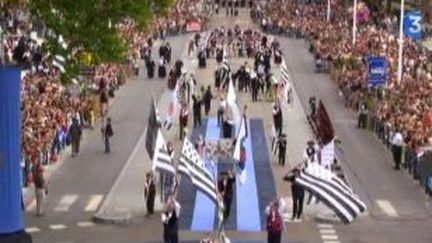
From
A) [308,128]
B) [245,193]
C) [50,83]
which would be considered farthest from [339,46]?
[245,193]

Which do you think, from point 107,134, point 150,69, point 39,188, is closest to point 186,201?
point 39,188

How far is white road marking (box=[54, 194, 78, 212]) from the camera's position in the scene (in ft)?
110

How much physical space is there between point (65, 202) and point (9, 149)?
8.56 meters

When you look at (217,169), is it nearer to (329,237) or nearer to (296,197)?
(296,197)

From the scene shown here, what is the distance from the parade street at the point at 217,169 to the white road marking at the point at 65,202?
0.09 feet

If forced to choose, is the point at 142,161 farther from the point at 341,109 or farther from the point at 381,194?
the point at 341,109

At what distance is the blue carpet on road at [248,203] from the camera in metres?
31.8

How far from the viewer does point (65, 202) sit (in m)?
34.5

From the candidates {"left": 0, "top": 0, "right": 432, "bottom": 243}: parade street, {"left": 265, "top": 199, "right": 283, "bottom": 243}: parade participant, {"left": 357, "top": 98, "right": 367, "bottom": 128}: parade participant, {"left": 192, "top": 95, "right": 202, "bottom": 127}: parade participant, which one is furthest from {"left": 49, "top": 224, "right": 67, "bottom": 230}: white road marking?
{"left": 357, "top": 98, "right": 367, "bottom": 128}: parade participant

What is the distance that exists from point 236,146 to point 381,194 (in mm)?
4693

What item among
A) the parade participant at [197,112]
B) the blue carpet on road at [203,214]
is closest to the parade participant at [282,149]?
the blue carpet on road at [203,214]

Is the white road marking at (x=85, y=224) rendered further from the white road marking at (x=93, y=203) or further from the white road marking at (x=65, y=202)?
the white road marking at (x=65, y=202)

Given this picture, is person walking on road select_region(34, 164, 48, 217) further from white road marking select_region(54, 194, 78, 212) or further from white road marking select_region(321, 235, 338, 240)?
white road marking select_region(321, 235, 338, 240)

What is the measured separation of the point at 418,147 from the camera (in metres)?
38.4
